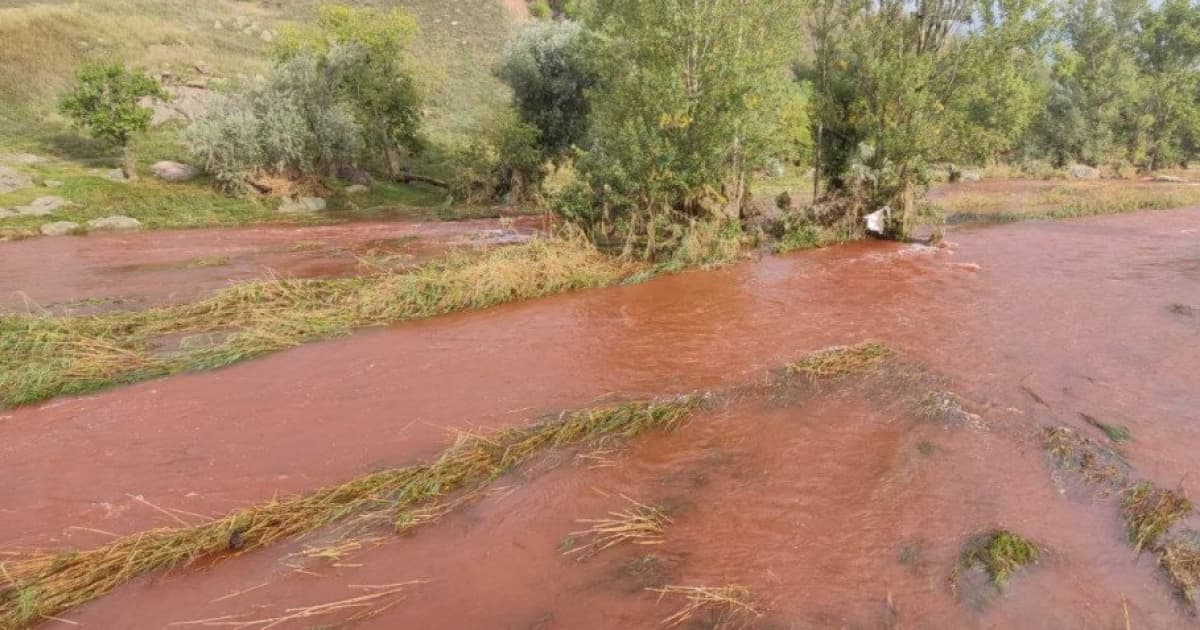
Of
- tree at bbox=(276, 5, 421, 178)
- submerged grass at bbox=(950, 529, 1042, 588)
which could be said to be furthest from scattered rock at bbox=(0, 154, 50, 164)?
submerged grass at bbox=(950, 529, 1042, 588)

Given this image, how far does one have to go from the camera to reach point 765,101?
1245 cm

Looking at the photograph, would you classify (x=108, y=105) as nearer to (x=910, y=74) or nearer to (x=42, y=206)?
(x=42, y=206)

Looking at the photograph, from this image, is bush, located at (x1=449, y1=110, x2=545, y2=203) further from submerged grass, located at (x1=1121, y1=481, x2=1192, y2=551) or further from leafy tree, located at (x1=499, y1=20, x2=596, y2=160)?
submerged grass, located at (x1=1121, y1=481, x2=1192, y2=551)

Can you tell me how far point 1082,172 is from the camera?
28.7 meters

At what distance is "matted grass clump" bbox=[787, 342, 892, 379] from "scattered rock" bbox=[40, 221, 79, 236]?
1931cm

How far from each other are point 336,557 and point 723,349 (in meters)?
5.08

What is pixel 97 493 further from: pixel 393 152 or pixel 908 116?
pixel 393 152

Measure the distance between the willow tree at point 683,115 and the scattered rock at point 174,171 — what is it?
1643cm

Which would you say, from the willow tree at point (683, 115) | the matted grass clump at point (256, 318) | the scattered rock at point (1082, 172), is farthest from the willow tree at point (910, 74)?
the scattered rock at point (1082, 172)

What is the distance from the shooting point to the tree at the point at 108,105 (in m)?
20.1

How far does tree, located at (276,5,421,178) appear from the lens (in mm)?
24078

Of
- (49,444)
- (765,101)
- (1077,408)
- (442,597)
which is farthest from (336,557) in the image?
(765,101)

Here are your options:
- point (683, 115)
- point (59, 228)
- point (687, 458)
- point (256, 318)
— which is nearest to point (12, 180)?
point (59, 228)

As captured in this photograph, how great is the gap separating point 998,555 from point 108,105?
84.3ft
